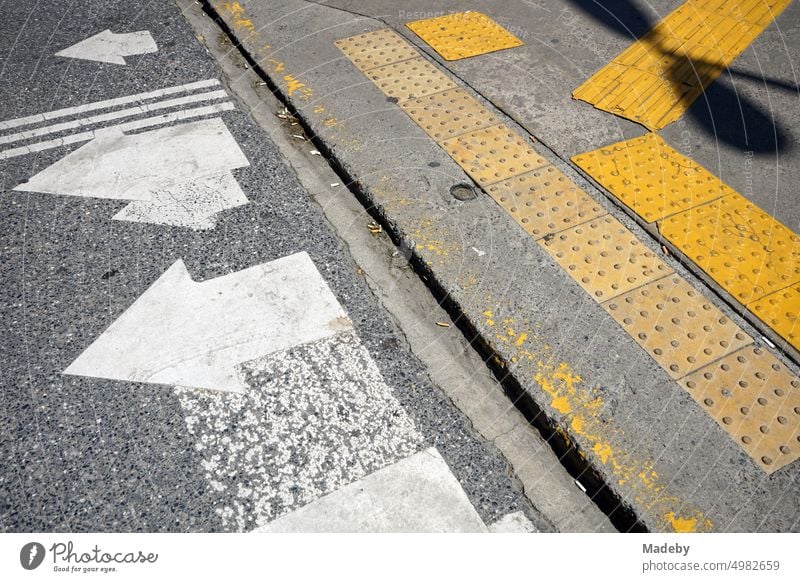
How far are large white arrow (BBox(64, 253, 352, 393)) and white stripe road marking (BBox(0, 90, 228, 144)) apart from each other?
1.55 m

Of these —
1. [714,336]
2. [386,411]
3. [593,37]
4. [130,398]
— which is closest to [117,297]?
[130,398]

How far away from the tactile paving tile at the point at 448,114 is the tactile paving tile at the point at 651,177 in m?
0.66

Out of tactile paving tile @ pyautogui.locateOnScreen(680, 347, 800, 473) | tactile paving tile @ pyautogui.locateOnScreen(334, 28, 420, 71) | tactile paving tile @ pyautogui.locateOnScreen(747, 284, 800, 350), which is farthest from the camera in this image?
tactile paving tile @ pyautogui.locateOnScreen(334, 28, 420, 71)

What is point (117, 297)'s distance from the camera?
3.17m

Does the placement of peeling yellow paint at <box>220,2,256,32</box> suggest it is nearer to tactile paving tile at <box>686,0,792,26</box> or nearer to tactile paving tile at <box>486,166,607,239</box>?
tactile paving tile at <box>486,166,607,239</box>

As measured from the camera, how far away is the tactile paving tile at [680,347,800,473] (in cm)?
266

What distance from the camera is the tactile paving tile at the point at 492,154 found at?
12.5ft

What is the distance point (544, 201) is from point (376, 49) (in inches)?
75.3

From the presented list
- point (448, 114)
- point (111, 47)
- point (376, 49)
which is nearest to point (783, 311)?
point (448, 114)

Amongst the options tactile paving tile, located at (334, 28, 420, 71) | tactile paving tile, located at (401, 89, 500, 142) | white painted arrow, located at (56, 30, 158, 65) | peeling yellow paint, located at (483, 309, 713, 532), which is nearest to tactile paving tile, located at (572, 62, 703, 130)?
tactile paving tile, located at (401, 89, 500, 142)

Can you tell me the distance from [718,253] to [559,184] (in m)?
0.89

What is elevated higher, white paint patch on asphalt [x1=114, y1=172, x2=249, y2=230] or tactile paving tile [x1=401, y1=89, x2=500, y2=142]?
tactile paving tile [x1=401, y1=89, x2=500, y2=142]

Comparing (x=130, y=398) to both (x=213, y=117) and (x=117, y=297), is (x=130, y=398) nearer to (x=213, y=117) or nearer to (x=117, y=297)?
(x=117, y=297)

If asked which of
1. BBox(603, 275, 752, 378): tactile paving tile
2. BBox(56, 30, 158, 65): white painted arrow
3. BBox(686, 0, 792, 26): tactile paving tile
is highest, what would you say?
BBox(686, 0, 792, 26): tactile paving tile
